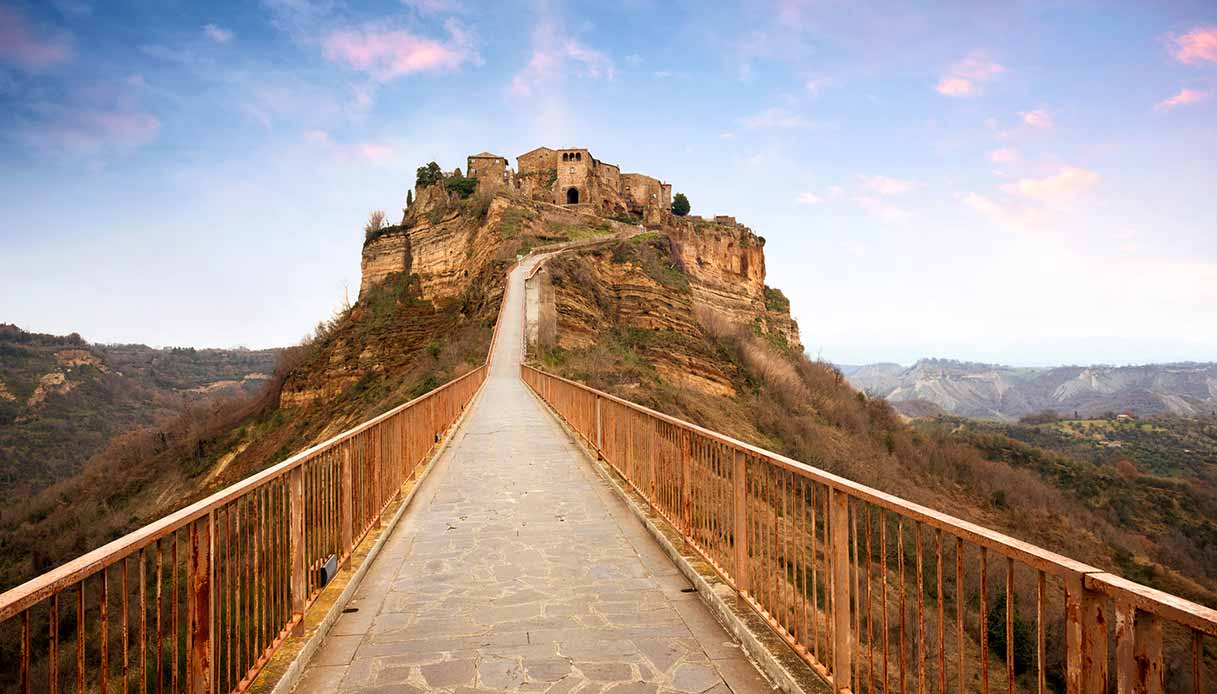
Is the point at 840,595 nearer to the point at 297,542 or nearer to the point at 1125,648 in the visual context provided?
the point at 1125,648

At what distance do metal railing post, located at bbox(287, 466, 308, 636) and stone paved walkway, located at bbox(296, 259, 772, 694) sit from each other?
0.31 metres

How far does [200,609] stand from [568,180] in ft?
207

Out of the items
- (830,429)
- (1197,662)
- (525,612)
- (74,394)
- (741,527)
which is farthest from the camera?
(74,394)

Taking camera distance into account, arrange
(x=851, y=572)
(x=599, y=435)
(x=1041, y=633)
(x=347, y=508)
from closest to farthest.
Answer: (x=1041, y=633) → (x=347, y=508) → (x=851, y=572) → (x=599, y=435)

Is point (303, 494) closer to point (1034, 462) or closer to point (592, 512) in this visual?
point (592, 512)

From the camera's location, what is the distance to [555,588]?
530 cm

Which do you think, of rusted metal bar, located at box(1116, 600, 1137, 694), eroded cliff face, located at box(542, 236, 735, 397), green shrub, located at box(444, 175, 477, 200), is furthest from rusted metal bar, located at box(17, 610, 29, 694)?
green shrub, located at box(444, 175, 477, 200)

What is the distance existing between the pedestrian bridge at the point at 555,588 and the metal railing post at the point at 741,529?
19mm

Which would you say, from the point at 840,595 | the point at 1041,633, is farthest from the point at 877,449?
the point at 1041,633

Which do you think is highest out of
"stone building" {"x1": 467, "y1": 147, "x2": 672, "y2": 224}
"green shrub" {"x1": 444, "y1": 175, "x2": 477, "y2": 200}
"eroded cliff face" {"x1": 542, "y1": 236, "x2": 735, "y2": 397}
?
"stone building" {"x1": 467, "y1": 147, "x2": 672, "y2": 224}

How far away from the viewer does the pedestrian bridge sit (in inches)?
82.3

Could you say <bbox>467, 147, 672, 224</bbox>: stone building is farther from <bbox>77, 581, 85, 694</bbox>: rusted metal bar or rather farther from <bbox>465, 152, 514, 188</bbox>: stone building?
<bbox>77, 581, 85, 694</bbox>: rusted metal bar

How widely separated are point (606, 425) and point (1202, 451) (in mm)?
103699

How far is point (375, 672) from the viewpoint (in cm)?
384
